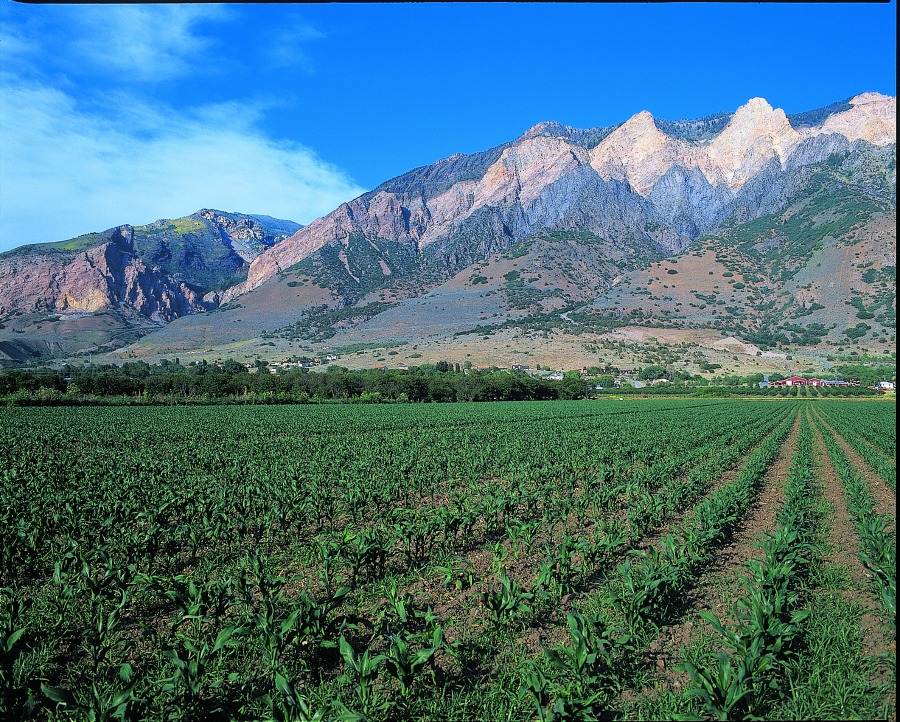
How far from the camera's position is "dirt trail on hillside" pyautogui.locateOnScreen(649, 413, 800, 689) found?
22.1 feet

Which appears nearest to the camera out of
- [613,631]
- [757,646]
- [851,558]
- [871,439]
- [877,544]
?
[757,646]

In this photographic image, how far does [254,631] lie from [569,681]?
398 centimetres

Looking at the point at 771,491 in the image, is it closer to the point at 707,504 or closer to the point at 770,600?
the point at 707,504

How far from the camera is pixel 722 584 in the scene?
921 centimetres

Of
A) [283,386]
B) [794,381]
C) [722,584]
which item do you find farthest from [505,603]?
[283,386]

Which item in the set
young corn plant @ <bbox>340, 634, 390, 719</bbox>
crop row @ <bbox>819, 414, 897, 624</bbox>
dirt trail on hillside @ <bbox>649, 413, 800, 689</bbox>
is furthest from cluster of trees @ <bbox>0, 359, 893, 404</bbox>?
young corn plant @ <bbox>340, 634, 390, 719</bbox>

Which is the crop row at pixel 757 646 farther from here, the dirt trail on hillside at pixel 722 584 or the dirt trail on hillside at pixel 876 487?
the dirt trail on hillside at pixel 876 487

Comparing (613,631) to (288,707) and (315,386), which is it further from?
(315,386)

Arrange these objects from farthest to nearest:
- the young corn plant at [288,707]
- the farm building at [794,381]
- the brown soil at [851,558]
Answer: the farm building at [794,381] → the brown soil at [851,558] → the young corn plant at [288,707]

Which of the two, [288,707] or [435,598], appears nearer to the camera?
[288,707]

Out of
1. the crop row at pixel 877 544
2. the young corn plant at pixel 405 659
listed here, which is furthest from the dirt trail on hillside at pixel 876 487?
the young corn plant at pixel 405 659

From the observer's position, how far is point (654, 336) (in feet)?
507

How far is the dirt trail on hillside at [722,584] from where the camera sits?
6.73 meters

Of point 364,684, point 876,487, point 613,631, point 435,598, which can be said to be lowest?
point 876,487
